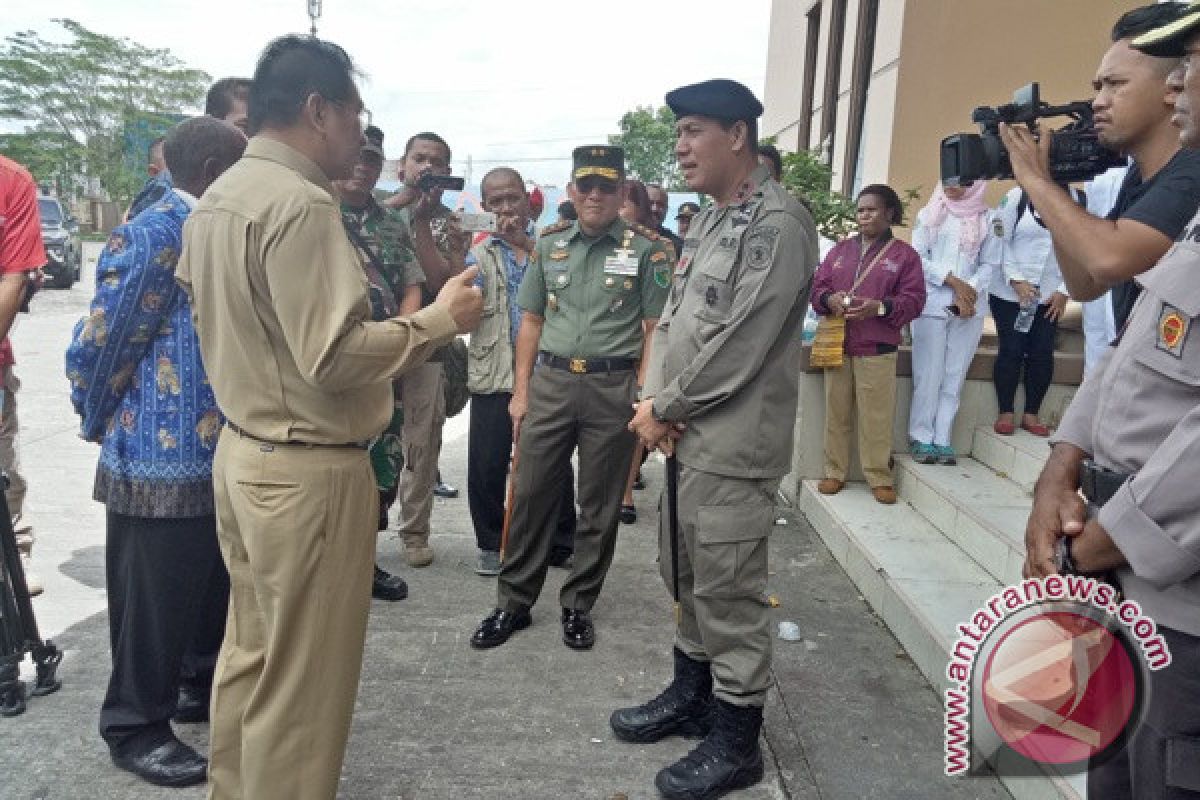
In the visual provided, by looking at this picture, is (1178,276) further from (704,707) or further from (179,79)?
(179,79)

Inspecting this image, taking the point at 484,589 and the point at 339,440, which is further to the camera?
the point at 484,589

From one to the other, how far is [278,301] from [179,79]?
40501mm

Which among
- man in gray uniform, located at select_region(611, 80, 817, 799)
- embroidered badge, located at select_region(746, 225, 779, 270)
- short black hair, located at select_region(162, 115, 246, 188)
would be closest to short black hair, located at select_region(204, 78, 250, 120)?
short black hair, located at select_region(162, 115, 246, 188)

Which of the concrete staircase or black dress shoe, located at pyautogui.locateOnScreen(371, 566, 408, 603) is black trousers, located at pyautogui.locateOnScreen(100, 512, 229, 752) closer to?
black dress shoe, located at pyautogui.locateOnScreen(371, 566, 408, 603)

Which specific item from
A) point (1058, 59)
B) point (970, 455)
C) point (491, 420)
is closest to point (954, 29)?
point (1058, 59)

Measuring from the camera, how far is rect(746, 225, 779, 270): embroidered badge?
2.39 m

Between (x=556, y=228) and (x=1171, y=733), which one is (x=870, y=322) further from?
(x=1171, y=733)

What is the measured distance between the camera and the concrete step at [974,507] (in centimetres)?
359

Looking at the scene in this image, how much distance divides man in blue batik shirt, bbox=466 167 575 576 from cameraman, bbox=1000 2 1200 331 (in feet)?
8.46

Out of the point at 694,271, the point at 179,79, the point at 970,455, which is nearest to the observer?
the point at 694,271

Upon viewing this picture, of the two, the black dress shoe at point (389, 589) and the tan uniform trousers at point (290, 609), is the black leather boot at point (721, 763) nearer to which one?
the tan uniform trousers at point (290, 609)

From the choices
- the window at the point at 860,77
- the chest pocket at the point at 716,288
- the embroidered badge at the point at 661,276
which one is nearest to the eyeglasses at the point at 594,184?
the embroidered badge at the point at 661,276

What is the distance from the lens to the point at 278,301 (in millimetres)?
1781

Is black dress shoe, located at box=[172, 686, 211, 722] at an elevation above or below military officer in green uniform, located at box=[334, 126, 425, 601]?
below
